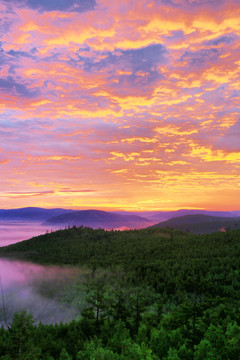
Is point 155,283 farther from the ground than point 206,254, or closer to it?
closer to it

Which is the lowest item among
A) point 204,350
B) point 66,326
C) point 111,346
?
point 66,326

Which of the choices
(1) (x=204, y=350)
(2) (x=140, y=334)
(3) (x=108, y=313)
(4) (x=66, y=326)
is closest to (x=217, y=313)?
(2) (x=140, y=334)

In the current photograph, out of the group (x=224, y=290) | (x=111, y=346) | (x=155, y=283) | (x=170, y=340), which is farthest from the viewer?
(x=155, y=283)

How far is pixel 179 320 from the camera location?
185 feet

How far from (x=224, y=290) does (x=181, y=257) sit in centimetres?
7963

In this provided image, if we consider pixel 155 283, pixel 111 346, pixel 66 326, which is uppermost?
pixel 111 346

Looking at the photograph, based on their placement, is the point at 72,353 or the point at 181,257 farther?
the point at 181,257

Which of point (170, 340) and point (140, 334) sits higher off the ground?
point (170, 340)

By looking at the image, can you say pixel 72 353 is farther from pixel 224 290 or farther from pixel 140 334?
pixel 224 290

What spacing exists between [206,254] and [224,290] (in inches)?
2914

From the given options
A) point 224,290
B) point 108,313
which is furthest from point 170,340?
point 224,290

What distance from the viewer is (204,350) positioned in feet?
117

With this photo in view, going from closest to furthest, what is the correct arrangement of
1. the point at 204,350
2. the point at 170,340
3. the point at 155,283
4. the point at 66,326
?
the point at 204,350 < the point at 170,340 < the point at 66,326 < the point at 155,283

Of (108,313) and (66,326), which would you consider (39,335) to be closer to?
(66,326)
